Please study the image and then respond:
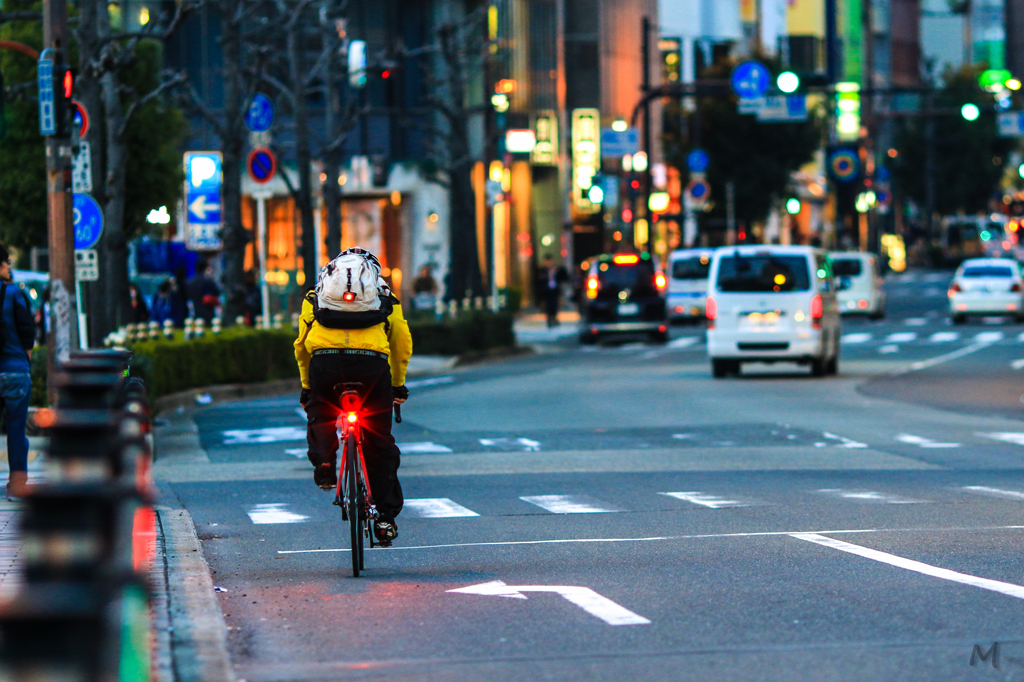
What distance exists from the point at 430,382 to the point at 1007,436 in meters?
11.9

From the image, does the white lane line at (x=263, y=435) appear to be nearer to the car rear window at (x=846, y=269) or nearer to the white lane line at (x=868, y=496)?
the white lane line at (x=868, y=496)

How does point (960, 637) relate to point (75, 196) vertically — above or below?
below

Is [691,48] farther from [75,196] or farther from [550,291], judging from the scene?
[75,196]

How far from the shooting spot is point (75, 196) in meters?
19.5

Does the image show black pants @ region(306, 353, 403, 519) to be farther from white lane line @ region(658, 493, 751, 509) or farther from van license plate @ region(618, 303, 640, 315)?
van license plate @ region(618, 303, 640, 315)

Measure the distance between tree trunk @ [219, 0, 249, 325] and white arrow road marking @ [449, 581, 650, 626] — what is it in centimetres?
2112

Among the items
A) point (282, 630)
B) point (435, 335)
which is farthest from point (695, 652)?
point (435, 335)

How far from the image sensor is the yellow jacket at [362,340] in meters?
9.18

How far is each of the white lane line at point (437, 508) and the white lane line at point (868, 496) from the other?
2.64 metres

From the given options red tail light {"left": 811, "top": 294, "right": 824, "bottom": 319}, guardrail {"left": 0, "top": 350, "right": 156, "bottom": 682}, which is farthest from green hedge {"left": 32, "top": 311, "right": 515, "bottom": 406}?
guardrail {"left": 0, "top": 350, "right": 156, "bottom": 682}

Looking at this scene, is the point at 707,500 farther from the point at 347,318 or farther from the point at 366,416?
the point at 347,318

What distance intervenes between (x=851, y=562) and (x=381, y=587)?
2.39 meters

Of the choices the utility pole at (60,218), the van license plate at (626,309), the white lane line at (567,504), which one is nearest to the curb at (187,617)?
the white lane line at (567,504)

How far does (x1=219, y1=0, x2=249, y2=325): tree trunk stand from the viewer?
28766mm
